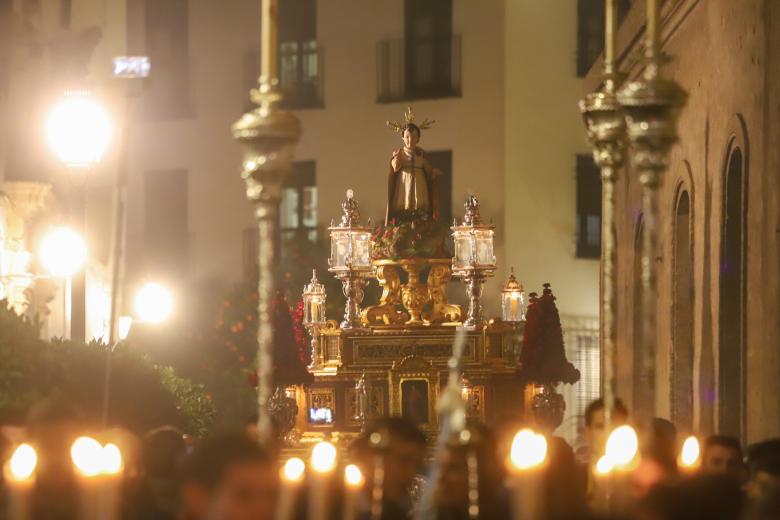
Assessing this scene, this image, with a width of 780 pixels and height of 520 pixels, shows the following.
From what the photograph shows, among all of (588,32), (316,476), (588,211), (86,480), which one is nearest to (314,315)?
(316,476)

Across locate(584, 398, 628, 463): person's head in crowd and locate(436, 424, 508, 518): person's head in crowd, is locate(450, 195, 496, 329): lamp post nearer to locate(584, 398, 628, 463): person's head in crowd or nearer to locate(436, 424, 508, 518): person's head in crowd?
locate(584, 398, 628, 463): person's head in crowd

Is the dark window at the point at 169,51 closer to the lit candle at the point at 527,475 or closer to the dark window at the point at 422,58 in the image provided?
the dark window at the point at 422,58

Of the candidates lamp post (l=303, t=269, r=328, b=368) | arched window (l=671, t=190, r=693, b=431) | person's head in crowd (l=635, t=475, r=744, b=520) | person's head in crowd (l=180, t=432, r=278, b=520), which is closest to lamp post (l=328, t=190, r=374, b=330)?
lamp post (l=303, t=269, r=328, b=368)

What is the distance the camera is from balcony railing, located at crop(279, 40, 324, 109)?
123ft

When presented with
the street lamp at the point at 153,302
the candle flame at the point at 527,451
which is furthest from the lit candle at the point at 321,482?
the street lamp at the point at 153,302

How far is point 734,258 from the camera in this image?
1706cm

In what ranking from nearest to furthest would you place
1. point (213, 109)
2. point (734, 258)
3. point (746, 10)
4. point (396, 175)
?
point (746, 10) < point (734, 258) < point (396, 175) < point (213, 109)

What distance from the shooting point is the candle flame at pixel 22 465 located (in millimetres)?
7801

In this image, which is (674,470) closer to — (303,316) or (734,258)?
(734,258)

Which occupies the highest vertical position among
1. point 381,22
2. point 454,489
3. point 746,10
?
point 381,22

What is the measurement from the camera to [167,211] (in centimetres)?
3878

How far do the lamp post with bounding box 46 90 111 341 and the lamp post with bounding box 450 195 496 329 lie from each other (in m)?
3.61

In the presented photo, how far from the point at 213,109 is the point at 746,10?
23.5 metres

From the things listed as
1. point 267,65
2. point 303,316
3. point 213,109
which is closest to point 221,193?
point 213,109
